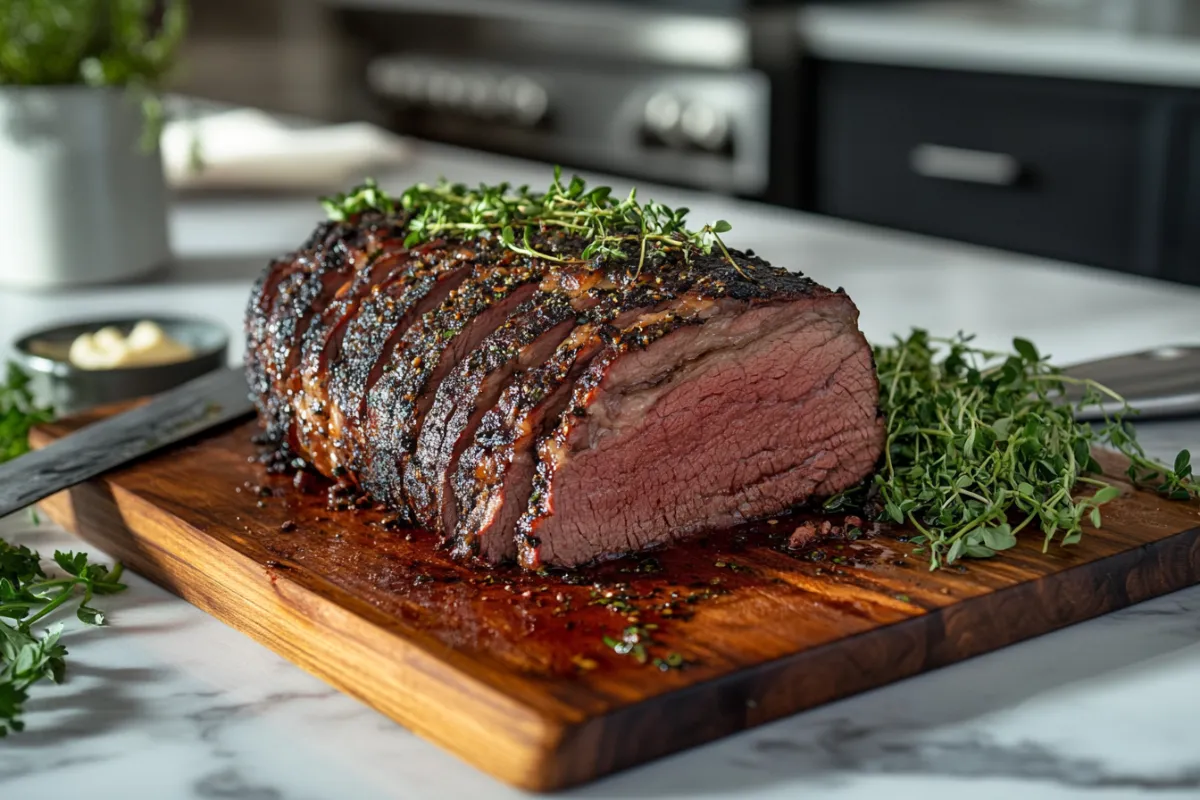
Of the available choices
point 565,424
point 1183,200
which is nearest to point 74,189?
point 565,424

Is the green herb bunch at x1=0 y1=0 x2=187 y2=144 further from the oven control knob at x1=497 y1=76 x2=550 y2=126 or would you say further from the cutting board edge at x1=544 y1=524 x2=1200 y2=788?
the oven control knob at x1=497 y1=76 x2=550 y2=126

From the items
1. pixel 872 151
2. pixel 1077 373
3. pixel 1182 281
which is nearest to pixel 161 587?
pixel 1077 373

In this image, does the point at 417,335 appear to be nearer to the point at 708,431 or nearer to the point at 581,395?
the point at 581,395

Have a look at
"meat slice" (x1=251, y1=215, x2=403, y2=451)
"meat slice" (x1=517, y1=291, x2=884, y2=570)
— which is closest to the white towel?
"meat slice" (x1=251, y1=215, x2=403, y2=451)

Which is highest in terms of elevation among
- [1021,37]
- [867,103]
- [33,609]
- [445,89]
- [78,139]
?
[1021,37]

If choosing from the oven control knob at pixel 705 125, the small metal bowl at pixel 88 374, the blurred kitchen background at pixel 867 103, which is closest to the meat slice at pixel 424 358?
the small metal bowl at pixel 88 374

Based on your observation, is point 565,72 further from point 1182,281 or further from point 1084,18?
point 1182,281
